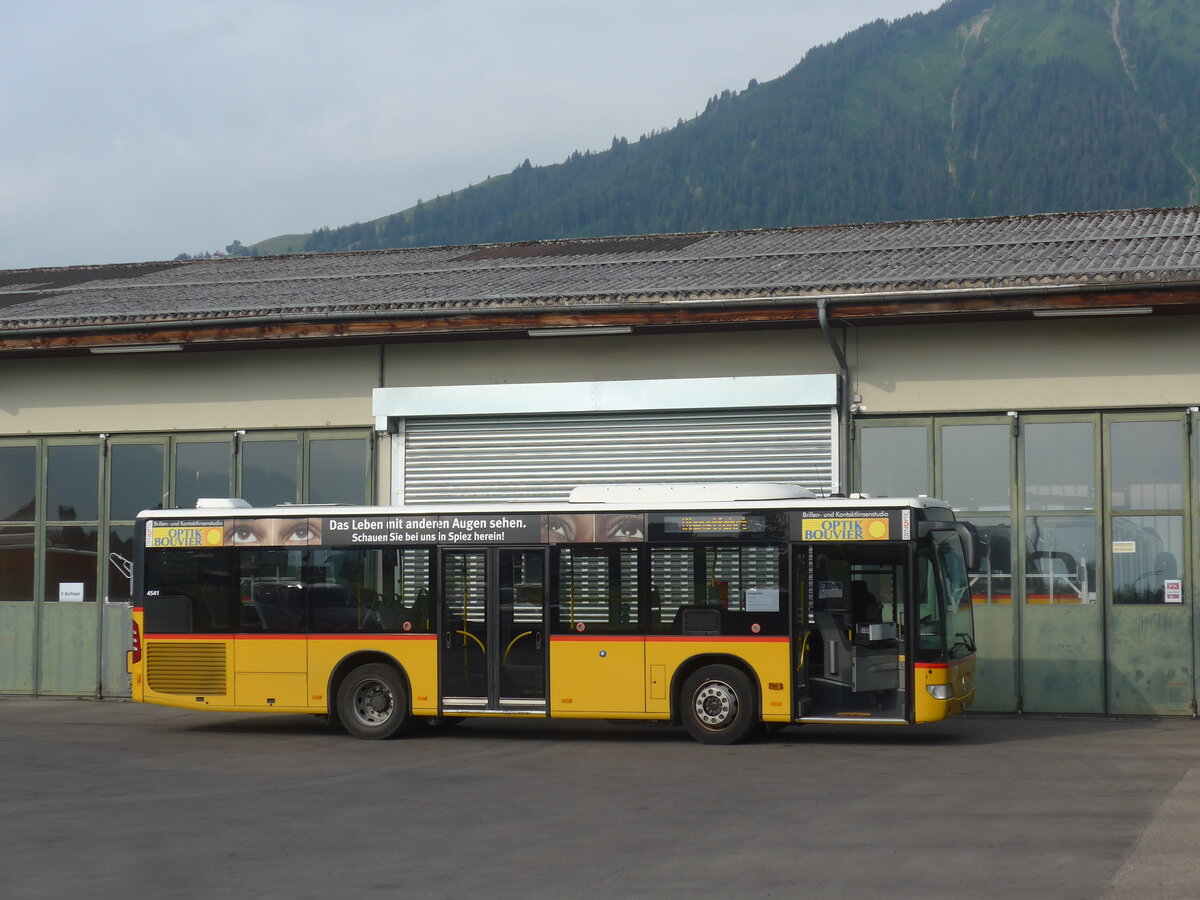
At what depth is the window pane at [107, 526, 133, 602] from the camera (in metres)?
21.1

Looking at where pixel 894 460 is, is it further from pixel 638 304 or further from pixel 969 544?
pixel 969 544

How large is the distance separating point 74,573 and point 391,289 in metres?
6.05

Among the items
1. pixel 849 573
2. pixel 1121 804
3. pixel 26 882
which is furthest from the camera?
pixel 849 573

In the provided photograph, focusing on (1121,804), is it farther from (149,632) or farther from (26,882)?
(149,632)

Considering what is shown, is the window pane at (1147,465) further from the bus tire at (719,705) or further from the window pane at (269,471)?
the window pane at (269,471)

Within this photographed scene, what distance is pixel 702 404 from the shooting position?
19.1 metres

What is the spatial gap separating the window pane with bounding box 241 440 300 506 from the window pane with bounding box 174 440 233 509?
0.29m

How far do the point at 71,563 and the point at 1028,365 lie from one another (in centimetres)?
1339

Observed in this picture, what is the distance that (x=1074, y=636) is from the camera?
17.7 m

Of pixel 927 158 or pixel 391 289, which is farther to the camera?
pixel 927 158

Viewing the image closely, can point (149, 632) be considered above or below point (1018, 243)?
below

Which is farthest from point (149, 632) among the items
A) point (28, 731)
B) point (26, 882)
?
point (26, 882)

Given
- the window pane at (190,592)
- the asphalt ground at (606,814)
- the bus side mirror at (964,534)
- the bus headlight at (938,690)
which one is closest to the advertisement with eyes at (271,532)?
the window pane at (190,592)

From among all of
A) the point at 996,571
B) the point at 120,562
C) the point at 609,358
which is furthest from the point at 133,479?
the point at 996,571
